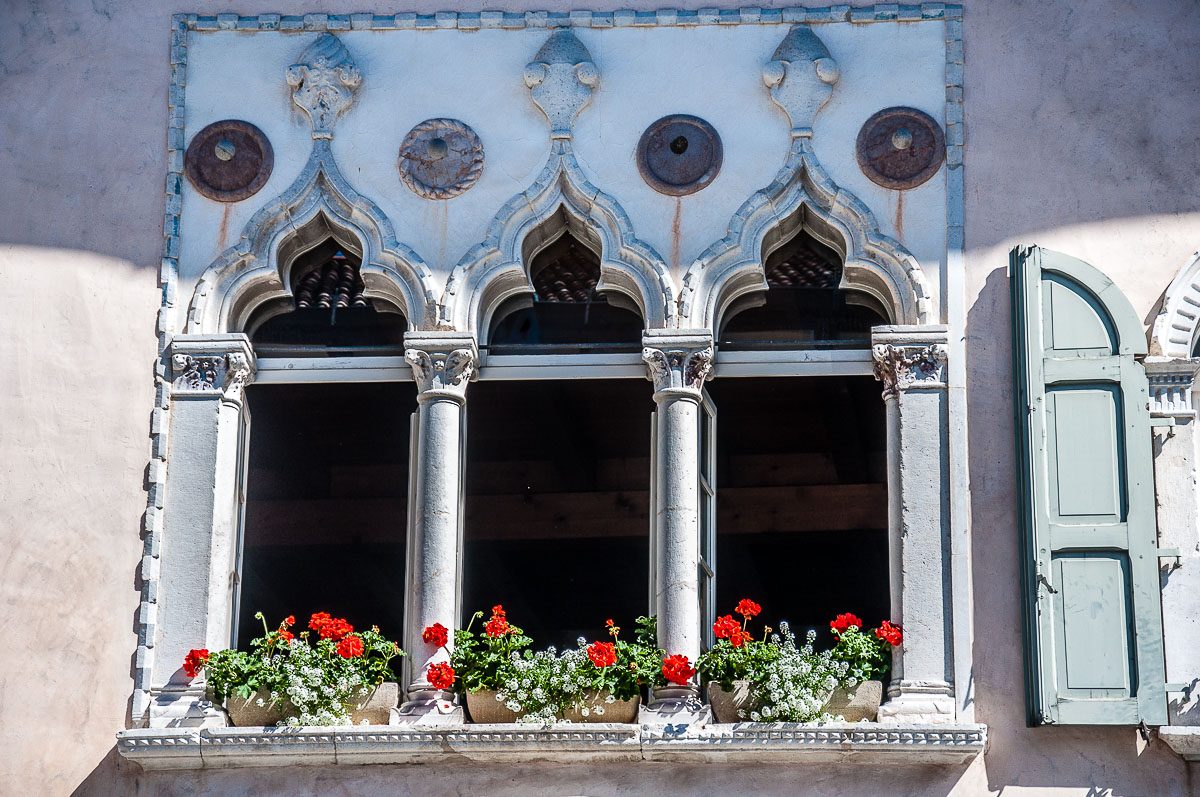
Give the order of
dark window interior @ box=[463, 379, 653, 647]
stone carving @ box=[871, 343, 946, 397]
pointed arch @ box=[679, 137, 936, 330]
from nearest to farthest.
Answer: stone carving @ box=[871, 343, 946, 397] < pointed arch @ box=[679, 137, 936, 330] < dark window interior @ box=[463, 379, 653, 647]

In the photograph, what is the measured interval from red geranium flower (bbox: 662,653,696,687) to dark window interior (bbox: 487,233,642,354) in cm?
167

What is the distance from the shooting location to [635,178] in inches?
360

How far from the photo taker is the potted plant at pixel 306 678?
8.18 meters

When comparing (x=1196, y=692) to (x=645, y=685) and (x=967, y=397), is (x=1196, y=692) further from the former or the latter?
(x=645, y=685)

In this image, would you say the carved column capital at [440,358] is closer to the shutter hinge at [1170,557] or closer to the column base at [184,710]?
the column base at [184,710]

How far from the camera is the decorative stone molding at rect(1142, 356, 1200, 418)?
Result: 8.55 meters

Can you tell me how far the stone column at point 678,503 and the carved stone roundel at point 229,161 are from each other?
6.55 ft

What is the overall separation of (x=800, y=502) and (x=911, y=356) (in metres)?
5.31

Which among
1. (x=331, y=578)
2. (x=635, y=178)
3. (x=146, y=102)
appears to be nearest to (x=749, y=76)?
(x=635, y=178)

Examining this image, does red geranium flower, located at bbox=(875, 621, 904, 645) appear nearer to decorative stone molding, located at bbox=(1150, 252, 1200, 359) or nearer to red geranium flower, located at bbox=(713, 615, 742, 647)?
red geranium flower, located at bbox=(713, 615, 742, 647)

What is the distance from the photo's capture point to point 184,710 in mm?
8344

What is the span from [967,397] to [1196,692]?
1556mm

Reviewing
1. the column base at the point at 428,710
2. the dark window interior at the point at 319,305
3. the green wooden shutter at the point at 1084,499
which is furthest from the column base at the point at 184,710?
the green wooden shutter at the point at 1084,499

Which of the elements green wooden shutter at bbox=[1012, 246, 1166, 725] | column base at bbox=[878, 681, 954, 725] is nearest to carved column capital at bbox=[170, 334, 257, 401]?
column base at bbox=[878, 681, 954, 725]
